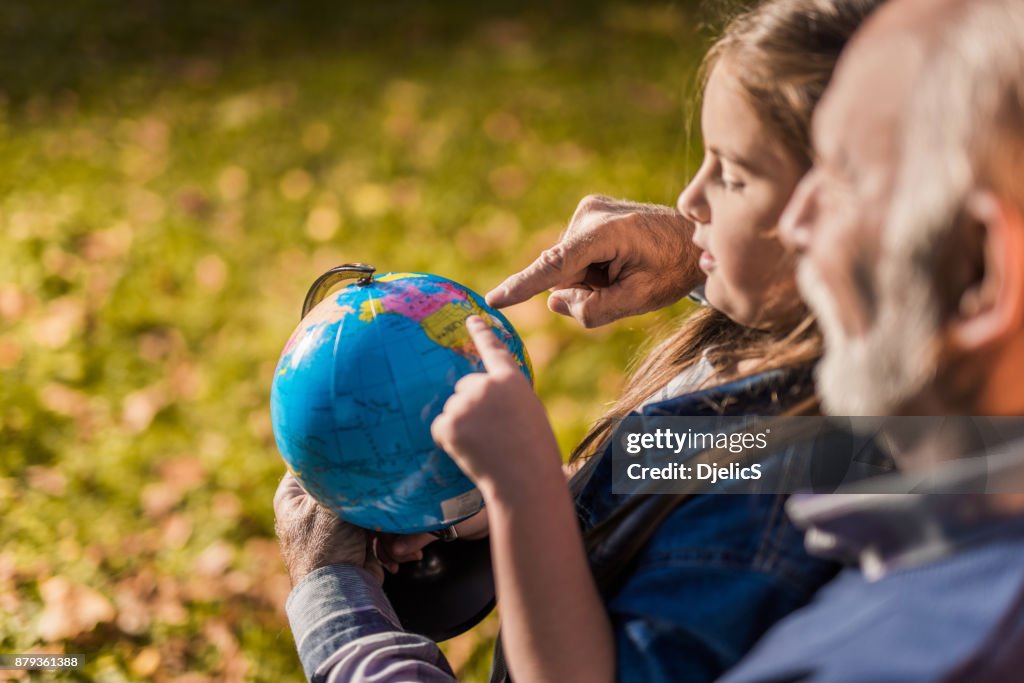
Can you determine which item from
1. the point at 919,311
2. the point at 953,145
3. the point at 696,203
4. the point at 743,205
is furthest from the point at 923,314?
the point at 696,203

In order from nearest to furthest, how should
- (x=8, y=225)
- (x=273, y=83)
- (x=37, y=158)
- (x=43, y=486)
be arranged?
(x=43, y=486), (x=8, y=225), (x=37, y=158), (x=273, y=83)

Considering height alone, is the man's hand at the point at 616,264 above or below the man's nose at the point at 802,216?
below

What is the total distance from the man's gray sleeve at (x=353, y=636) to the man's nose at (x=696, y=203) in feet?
2.86

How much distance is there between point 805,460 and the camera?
4.79 ft

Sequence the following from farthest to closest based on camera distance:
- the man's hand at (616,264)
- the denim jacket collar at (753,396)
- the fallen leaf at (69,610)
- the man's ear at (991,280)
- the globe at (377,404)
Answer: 1. the fallen leaf at (69,610)
2. the man's hand at (616,264)
3. the globe at (377,404)
4. the denim jacket collar at (753,396)
5. the man's ear at (991,280)

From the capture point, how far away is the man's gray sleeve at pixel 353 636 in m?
1.62

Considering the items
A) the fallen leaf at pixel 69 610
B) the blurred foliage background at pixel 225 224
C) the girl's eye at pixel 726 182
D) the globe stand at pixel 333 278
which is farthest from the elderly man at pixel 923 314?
the fallen leaf at pixel 69 610

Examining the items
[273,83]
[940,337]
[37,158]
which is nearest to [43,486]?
[37,158]

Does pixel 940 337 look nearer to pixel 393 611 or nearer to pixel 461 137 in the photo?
pixel 393 611

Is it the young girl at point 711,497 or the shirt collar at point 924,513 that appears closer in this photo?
the shirt collar at point 924,513

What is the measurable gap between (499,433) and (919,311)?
23.6 inches

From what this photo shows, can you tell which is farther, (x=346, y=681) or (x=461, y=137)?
(x=461, y=137)

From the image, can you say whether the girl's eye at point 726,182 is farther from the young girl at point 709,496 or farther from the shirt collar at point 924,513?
the shirt collar at point 924,513

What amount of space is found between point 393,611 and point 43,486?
2.10 m
